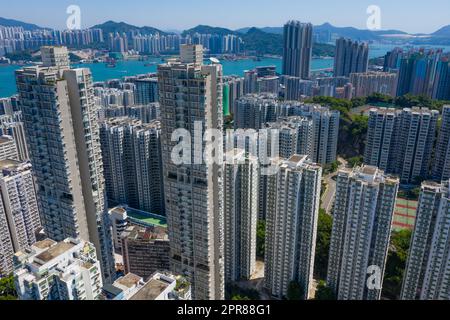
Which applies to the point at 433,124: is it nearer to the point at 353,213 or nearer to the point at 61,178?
the point at 353,213

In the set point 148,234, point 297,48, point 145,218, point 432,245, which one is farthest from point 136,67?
point 432,245

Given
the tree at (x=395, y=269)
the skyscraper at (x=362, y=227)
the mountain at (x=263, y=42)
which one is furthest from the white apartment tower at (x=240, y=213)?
the mountain at (x=263, y=42)

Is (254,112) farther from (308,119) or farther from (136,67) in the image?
(136,67)

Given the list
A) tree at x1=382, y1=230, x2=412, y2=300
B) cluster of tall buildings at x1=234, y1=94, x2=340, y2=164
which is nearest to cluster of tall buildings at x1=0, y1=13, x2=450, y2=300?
tree at x1=382, y1=230, x2=412, y2=300

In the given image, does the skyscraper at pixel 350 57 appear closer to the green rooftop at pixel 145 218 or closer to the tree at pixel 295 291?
the green rooftop at pixel 145 218

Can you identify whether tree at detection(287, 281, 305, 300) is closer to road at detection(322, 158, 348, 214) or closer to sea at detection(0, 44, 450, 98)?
road at detection(322, 158, 348, 214)
